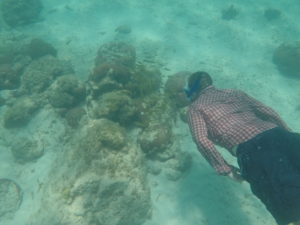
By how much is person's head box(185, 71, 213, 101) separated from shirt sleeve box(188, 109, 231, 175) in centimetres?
54

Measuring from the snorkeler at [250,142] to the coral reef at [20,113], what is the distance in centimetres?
589

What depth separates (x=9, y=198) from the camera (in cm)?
821

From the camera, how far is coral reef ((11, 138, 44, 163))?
29.9 ft

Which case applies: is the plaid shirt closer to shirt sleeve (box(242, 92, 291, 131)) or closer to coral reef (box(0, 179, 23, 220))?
shirt sleeve (box(242, 92, 291, 131))

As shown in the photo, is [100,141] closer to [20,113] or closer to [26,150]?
[26,150]

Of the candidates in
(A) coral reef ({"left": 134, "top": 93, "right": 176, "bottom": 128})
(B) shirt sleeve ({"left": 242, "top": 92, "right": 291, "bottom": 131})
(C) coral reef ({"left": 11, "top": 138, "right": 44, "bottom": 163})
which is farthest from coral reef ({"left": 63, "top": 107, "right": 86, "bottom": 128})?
(B) shirt sleeve ({"left": 242, "top": 92, "right": 291, "bottom": 131})

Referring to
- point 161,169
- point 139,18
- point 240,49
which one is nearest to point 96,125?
point 161,169

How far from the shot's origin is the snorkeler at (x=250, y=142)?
388 centimetres

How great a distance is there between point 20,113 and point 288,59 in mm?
11824

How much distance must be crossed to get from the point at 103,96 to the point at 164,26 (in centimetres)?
972

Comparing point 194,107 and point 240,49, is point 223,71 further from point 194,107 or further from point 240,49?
point 194,107

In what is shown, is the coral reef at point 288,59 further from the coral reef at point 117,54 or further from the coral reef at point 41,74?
the coral reef at point 41,74

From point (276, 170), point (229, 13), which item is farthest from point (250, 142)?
point (229, 13)

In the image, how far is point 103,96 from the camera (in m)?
8.27
